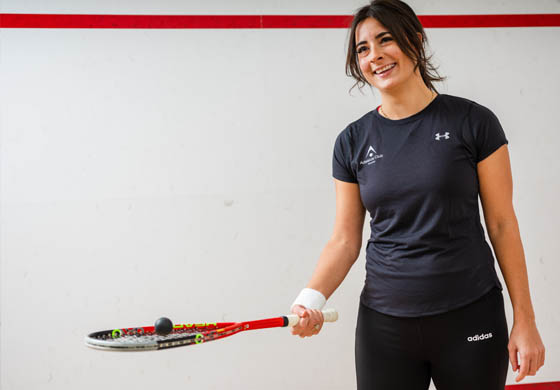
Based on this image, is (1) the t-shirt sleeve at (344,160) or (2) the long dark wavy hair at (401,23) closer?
(2) the long dark wavy hair at (401,23)

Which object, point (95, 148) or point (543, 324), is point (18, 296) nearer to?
point (95, 148)

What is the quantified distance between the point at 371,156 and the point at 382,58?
247 millimetres

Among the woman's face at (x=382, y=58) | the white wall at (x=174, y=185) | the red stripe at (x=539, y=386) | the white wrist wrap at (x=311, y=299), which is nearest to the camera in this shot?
the woman's face at (x=382, y=58)

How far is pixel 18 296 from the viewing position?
2.42 metres

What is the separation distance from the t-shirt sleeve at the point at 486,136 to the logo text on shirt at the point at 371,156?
231 millimetres

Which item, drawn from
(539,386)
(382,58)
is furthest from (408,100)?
(539,386)

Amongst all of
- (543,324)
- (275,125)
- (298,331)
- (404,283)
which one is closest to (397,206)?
(404,283)

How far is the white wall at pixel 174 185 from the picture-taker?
2.43m

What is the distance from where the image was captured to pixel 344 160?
148cm

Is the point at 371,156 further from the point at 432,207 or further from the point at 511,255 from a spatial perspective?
the point at 511,255

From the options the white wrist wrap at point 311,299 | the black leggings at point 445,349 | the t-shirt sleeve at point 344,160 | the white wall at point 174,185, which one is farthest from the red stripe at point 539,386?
the t-shirt sleeve at point 344,160

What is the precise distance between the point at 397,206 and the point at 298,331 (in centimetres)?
43

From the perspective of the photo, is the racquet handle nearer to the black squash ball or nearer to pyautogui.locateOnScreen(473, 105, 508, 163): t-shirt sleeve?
the black squash ball

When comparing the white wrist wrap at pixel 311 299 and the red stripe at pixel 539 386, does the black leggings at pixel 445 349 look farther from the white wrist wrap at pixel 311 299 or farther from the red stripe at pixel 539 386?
the red stripe at pixel 539 386
